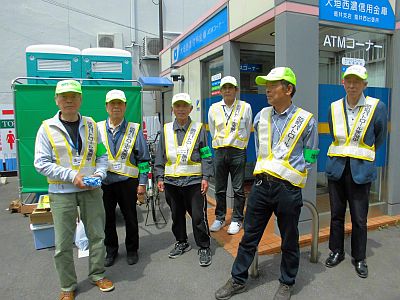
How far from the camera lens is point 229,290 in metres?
2.93

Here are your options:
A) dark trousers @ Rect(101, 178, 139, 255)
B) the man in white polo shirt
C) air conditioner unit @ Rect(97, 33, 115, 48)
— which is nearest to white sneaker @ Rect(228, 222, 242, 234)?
the man in white polo shirt

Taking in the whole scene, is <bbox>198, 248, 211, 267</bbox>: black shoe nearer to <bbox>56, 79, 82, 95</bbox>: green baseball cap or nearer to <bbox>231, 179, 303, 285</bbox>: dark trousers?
<bbox>231, 179, 303, 285</bbox>: dark trousers

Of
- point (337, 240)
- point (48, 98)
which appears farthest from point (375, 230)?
point (48, 98)

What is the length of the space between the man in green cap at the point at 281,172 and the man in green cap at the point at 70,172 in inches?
53.6

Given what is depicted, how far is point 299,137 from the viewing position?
2.74 metres

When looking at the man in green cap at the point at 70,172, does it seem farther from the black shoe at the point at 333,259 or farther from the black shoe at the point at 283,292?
the black shoe at the point at 333,259

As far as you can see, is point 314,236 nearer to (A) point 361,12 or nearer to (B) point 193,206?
(B) point 193,206

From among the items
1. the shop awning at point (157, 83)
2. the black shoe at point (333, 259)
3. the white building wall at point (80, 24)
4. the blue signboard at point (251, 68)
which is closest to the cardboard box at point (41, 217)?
the black shoe at point (333, 259)

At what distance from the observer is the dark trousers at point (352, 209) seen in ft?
11.1

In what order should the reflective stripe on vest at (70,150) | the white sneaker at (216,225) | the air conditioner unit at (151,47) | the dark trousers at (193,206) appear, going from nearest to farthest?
the reflective stripe on vest at (70,150)
the dark trousers at (193,206)
the white sneaker at (216,225)
the air conditioner unit at (151,47)

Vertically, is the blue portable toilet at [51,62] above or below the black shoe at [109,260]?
above

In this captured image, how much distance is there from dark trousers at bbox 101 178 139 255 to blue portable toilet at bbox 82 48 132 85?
2890 mm

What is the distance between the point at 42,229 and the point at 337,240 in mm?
3563

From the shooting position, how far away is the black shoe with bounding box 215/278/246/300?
2902 millimetres
